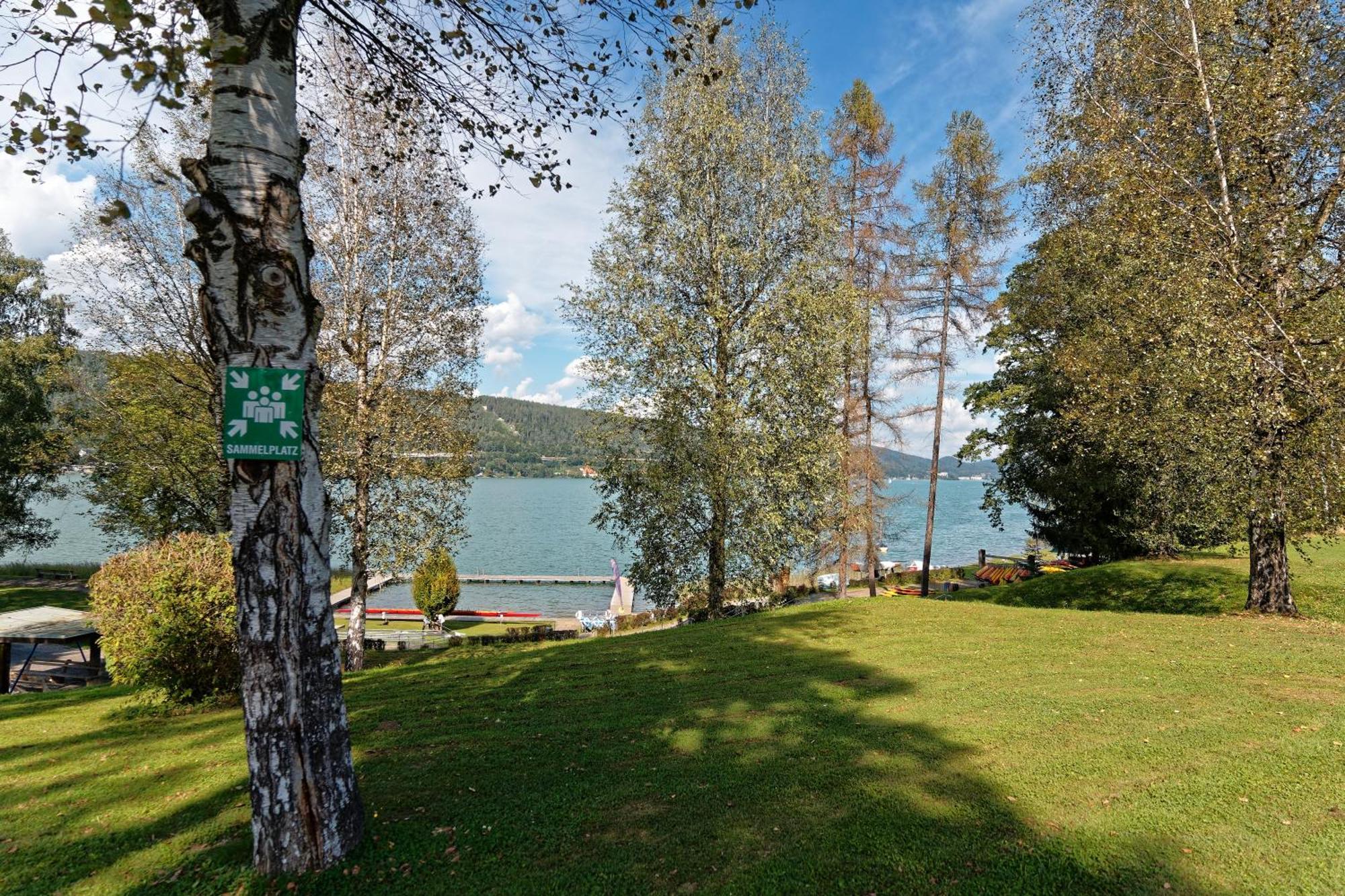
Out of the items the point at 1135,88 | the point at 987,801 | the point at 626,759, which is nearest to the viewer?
the point at 987,801

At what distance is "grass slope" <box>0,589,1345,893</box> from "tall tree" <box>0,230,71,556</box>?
17.2 m

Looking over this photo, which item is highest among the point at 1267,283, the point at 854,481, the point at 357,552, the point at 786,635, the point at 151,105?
the point at 1267,283

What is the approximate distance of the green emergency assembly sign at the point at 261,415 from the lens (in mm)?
2879

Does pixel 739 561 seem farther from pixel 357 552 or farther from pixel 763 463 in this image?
pixel 357 552

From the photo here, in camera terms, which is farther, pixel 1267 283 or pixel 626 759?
pixel 1267 283

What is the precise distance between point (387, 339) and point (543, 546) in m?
46.8

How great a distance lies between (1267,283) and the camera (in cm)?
926

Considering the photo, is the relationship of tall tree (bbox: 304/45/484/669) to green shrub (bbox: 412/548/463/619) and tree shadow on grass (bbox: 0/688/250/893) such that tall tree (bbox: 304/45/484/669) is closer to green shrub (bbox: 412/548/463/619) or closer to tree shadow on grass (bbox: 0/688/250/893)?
tree shadow on grass (bbox: 0/688/250/893)

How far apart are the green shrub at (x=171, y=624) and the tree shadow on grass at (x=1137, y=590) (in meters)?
14.0

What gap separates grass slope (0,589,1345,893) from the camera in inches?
122

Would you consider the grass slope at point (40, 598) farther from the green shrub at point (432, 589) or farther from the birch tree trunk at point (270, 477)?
the birch tree trunk at point (270, 477)

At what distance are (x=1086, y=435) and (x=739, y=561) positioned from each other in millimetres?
7289

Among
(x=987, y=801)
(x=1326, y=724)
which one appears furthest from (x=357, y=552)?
(x=1326, y=724)

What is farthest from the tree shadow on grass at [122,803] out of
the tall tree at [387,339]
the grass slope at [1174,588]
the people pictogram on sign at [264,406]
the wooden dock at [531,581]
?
the wooden dock at [531,581]
